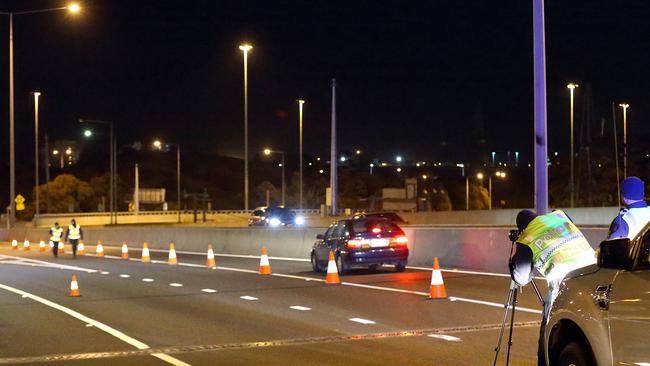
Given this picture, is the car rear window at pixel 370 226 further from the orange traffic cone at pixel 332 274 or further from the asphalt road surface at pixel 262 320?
the orange traffic cone at pixel 332 274

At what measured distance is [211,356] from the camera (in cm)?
1011

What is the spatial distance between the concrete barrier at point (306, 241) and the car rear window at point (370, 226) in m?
2.16

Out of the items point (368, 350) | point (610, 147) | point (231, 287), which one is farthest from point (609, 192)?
point (368, 350)

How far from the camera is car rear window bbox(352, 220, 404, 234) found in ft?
70.1

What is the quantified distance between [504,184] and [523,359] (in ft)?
472

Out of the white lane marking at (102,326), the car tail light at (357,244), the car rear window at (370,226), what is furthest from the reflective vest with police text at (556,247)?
the car rear window at (370,226)

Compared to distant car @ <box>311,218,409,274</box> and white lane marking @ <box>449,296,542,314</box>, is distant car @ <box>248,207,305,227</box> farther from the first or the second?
white lane marking @ <box>449,296,542,314</box>

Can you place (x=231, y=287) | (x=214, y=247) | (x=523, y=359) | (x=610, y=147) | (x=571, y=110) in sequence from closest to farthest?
(x=523, y=359) → (x=231, y=287) → (x=214, y=247) → (x=571, y=110) → (x=610, y=147)

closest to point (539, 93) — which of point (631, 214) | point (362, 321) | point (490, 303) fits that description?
point (490, 303)

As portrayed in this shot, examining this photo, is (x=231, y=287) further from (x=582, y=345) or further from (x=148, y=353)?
(x=582, y=345)

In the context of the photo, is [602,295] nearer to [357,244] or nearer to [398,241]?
[357,244]

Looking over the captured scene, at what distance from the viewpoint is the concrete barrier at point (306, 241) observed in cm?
2173

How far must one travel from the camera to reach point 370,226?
21.5 meters

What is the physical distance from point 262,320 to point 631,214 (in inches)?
287
